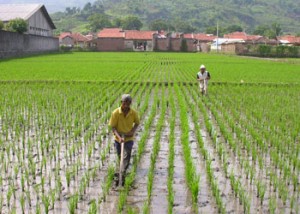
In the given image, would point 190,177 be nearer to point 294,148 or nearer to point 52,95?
point 294,148

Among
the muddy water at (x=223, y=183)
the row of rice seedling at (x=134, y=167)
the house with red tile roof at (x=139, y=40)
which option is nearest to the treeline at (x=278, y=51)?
the house with red tile roof at (x=139, y=40)

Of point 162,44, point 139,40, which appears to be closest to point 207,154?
point 162,44

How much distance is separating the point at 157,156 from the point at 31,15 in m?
36.3

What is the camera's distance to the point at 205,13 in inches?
5384

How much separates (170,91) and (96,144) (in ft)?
21.2

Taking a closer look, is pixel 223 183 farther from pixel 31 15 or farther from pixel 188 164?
pixel 31 15

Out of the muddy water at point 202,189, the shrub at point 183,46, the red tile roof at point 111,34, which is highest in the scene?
the red tile roof at point 111,34

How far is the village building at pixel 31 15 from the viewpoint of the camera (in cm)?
3869

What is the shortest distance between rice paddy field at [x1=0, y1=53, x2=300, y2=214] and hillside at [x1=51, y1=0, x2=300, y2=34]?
10896cm

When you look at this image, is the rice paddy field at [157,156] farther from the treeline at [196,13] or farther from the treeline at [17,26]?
the treeline at [196,13]

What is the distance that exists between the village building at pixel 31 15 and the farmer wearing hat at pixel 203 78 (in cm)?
2962

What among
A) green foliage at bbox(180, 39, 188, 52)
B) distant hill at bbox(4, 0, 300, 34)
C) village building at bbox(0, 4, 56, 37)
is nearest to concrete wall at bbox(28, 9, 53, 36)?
village building at bbox(0, 4, 56, 37)

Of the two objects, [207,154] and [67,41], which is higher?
[67,41]

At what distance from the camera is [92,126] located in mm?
7559
